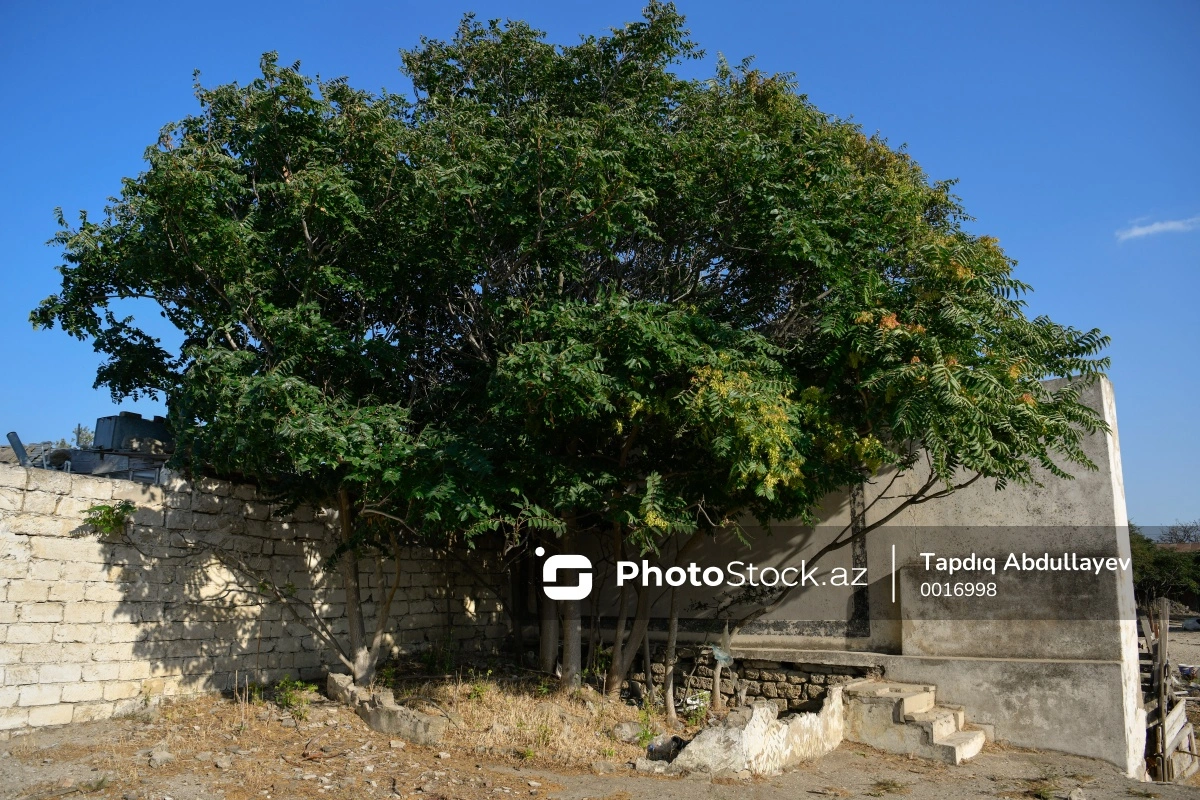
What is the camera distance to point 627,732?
881cm

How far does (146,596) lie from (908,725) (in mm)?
7655

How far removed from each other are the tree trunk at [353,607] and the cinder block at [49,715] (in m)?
2.69

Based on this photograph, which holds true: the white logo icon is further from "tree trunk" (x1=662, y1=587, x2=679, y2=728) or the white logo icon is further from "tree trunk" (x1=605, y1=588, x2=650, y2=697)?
"tree trunk" (x1=662, y1=587, x2=679, y2=728)

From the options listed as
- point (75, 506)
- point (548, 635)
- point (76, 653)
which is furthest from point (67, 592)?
point (548, 635)

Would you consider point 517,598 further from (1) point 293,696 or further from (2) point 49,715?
(2) point 49,715

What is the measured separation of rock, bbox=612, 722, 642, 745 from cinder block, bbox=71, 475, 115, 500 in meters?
5.40

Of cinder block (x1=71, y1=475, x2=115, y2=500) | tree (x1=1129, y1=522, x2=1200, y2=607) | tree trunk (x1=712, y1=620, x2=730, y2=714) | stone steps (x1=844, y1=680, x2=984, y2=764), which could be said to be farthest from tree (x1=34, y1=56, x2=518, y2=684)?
tree (x1=1129, y1=522, x2=1200, y2=607)

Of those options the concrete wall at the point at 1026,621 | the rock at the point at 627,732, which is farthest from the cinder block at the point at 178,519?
the concrete wall at the point at 1026,621

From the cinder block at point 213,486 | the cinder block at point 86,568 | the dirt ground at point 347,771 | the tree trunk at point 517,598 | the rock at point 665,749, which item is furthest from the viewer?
the tree trunk at point 517,598

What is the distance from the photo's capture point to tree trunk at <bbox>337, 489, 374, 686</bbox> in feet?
30.7

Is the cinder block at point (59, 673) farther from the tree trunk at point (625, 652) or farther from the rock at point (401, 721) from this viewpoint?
the tree trunk at point (625, 652)

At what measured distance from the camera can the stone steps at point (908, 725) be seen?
8.67 meters

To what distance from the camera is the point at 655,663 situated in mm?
11367

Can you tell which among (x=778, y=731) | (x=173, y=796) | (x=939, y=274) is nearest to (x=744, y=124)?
(x=939, y=274)
